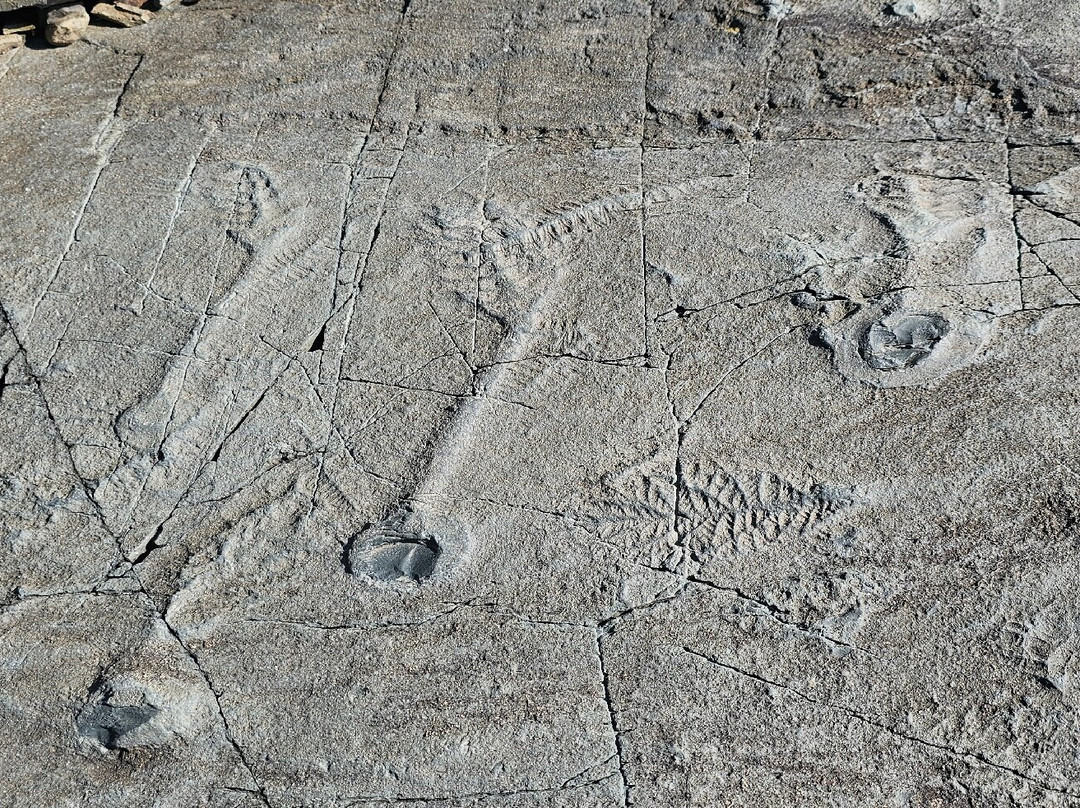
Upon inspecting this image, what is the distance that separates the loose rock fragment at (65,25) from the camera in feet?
12.8

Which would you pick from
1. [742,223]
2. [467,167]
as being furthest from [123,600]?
[742,223]

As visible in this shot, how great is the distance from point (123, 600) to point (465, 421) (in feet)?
3.45

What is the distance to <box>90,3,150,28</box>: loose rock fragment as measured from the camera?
3.94m

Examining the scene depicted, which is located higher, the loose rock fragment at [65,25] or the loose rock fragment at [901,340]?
the loose rock fragment at [65,25]

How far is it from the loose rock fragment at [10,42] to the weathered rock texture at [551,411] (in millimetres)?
131

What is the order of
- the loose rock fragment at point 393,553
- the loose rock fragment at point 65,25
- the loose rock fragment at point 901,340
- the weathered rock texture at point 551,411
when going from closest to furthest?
1. the weathered rock texture at point 551,411
2. the loose rock fragment at point 393,553
3. the loose rock fragment at point 901,340
4. the loose rock fragment at point 65,25

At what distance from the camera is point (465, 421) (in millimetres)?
2879

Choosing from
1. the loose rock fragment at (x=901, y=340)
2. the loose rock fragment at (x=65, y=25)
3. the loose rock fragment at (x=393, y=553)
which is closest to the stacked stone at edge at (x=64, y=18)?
the loose rock fragment at (x=65, y=25)

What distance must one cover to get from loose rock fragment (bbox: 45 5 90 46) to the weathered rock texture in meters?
0.15

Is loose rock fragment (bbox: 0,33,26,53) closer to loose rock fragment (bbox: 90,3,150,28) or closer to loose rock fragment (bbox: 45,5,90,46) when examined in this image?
loose rock fragment (bbox: 45,5,90,46)

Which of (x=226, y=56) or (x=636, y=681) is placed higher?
(x=226, y=56)

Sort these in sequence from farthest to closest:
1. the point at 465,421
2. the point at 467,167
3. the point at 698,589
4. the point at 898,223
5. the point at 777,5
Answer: the point at 777,5 → the point at 467,167 → the point at 898,223 → the point at 465,421 → the point at 698,589

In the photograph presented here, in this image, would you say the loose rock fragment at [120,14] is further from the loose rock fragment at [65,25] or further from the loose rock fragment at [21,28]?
the loose rock fragment at [21,28]

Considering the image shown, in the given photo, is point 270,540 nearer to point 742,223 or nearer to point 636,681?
point 636,681
